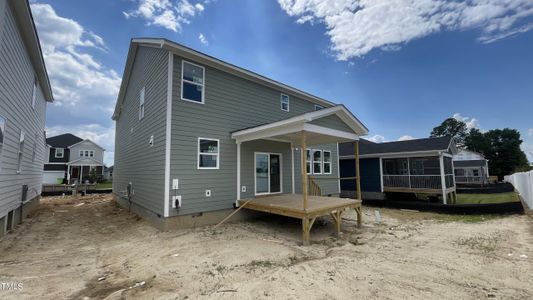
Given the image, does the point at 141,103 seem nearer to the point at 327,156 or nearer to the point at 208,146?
the point at 208,146

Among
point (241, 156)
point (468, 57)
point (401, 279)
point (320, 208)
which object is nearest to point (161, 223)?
point (241, 156)

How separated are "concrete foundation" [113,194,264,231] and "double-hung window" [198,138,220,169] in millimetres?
1619

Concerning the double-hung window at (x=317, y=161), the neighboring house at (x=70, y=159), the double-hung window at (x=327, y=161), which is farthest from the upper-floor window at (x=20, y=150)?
the neighboring house at (x=70, y=159)

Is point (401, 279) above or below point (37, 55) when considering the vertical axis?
below

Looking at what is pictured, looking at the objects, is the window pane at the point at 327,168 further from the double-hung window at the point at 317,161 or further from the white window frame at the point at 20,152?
the white window frame at the point at 20,152

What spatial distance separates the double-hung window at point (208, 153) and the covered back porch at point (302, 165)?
86 centimetres

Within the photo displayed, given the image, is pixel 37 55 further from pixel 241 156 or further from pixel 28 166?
pixel 241 156

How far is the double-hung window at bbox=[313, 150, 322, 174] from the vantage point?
12.9 metres

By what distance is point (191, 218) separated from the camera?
7852mm

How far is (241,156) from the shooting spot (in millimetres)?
9406

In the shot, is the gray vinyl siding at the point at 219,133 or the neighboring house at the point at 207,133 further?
the gray vinyl siding at the point at 219,133

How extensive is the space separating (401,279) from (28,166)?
13.4 metres

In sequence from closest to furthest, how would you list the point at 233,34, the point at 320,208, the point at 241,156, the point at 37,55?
the point at 320,208
the point at 37,55
the point at 241,156
the point at 233,34

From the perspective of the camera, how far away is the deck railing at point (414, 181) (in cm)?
1437
